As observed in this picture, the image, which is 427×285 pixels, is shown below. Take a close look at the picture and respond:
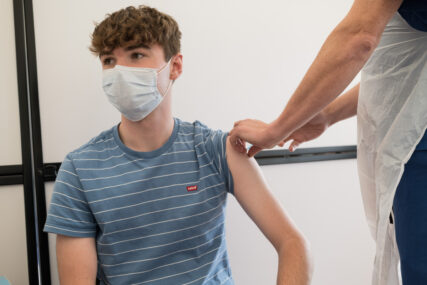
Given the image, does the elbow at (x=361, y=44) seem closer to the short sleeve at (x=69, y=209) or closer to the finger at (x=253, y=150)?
the finger at (x=253, y=150)

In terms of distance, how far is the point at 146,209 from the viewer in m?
1.10

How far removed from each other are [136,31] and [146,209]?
1.81 feet

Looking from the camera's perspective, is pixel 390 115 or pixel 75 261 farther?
pixel 75 261

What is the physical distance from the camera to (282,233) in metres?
1.07

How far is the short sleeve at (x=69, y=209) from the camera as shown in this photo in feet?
3.42

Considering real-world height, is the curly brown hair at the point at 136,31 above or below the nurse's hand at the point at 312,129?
above

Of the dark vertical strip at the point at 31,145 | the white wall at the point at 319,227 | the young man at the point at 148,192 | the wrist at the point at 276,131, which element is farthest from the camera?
the white wall at the point at 319,227

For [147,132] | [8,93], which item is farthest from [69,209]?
[8,93]

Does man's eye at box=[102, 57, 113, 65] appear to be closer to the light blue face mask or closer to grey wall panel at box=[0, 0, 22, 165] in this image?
the light blue face mask

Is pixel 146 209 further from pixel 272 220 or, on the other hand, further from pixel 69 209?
pixel 272 220

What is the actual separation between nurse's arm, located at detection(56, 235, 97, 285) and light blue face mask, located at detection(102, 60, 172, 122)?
0.40m

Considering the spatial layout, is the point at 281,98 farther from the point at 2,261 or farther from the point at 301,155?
the point at 2,261

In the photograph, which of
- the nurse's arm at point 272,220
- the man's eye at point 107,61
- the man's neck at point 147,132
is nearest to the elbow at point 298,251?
the nurse's arm at point 272,220

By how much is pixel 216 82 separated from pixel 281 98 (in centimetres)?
33
